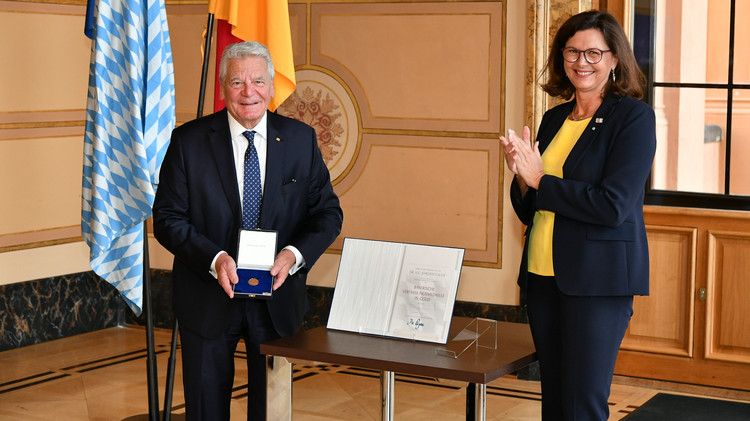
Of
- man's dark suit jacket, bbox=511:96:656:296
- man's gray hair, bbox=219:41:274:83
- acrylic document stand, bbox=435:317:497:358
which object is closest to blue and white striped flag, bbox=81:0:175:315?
man's gray hair, bbox=219:41:274:83

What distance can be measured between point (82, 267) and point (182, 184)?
3810mm

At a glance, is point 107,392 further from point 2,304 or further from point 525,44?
point 525,44

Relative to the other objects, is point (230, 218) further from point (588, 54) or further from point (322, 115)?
point (322, 115)

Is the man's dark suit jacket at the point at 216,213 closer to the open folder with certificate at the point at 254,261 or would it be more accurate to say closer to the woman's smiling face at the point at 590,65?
the open folder with certificate at the point at 254,261

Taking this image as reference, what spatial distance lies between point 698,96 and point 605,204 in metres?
2.88

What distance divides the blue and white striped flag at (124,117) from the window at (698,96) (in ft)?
8.82

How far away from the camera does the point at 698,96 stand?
543 cm

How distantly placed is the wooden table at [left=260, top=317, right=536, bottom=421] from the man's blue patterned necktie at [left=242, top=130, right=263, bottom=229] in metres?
0.41

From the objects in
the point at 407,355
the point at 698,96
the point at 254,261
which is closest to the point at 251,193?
the point at 254,261

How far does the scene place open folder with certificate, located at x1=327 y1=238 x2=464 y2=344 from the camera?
3157 millimetres

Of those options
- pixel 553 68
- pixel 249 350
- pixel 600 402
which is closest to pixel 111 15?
pixel 249 350

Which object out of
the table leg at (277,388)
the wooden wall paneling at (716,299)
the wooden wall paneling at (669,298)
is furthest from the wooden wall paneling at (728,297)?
the table leg at (277,388)

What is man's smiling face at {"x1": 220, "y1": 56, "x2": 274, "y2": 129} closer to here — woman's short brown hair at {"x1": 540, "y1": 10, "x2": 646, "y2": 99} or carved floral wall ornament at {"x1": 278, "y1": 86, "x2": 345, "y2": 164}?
woman's short brown hair at {"x1": 540, "y1": 10, "x2": 646, "y2": 99}

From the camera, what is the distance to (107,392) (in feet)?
17.7
